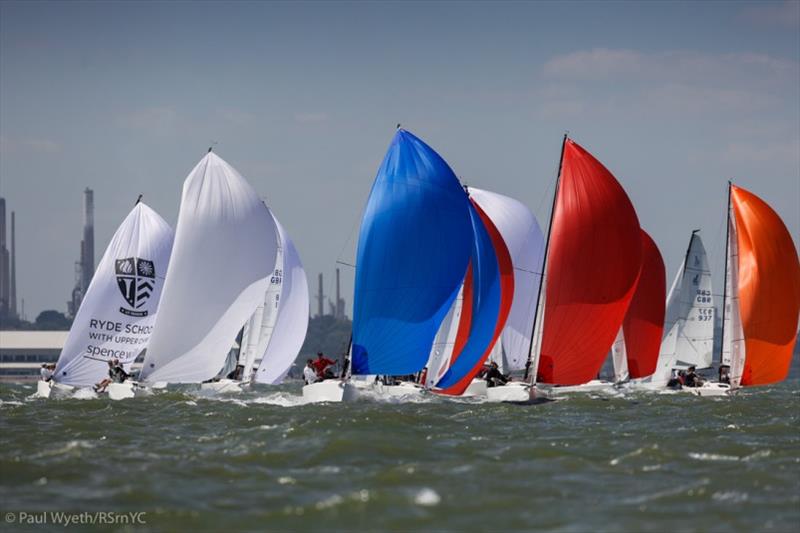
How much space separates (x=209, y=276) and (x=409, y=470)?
18214mm

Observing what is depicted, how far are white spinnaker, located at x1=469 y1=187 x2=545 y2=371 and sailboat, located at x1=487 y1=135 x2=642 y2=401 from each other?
11.1 metres

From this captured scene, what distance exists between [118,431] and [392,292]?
29.2 feet

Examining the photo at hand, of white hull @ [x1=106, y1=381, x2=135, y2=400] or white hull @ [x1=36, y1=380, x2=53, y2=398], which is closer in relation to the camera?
white hull @ [x1=106, y1=381, x2=135, y2=400]

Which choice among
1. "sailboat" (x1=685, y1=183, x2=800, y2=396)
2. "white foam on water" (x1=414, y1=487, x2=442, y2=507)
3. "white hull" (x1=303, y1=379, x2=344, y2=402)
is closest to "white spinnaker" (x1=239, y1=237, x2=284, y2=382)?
"white hull" (x1=303, y1=379, x2=344, y2=402)

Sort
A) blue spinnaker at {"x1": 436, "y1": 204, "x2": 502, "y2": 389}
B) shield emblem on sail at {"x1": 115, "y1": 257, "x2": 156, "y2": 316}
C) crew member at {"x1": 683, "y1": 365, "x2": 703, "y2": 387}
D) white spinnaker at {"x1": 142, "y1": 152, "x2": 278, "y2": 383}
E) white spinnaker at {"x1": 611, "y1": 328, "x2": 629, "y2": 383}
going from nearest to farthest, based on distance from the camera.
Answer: blue spinnaker at {"x1": 436, "y1": 204, "x2": 502, "y2": 389}
white spinnaker at {"x1": 142, "y1": 152, "x2": 278, "y2": 383}
shield emblem on sail at {"x1": 115, "y1": 257, "x2": 156, "y2": 316}
crew member at {"x1": 683, "y1": 365, "x2": 703, "y2": 387}
white spinnaker at {"x1": 611, "y1": 328, "x2": 629, "y2": 383}

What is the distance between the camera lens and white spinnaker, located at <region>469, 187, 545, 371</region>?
148 feet

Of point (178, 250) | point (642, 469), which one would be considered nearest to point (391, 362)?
point (178, 250)

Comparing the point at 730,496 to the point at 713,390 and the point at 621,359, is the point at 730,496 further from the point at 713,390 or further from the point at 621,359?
the point at 621,359

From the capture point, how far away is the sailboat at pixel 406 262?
104 feet

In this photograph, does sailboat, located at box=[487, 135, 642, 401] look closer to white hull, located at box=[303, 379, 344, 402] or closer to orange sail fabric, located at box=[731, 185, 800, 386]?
white hull, located at box=[303, 379, 344, 402]

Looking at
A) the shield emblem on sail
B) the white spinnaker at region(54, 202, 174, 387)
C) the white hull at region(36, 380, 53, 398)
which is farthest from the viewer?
the white hull at region(36, 380, 53, 398)

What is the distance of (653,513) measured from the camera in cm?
1520

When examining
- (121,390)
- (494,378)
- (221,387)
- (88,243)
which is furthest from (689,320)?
(88,243)

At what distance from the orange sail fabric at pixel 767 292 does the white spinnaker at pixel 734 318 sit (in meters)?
0.43
